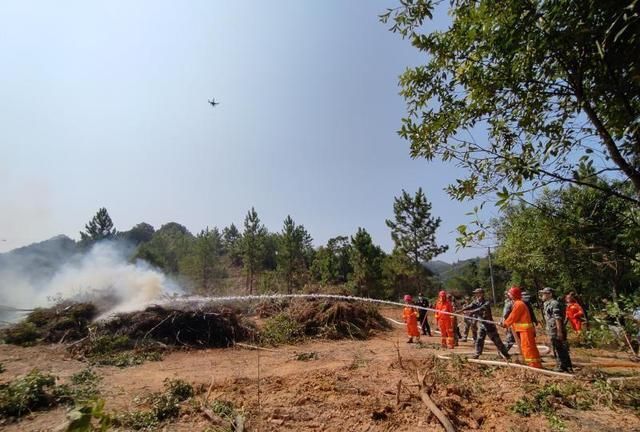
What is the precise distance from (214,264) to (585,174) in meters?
50.3

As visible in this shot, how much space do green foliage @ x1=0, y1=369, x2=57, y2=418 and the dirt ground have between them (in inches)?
10.7

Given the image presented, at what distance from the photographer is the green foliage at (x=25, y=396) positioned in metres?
5.70

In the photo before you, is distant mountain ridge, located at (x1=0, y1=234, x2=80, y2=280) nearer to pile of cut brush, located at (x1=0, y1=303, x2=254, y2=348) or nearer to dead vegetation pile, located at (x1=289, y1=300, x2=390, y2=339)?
pile of cut brush, located at (x1=0, y1=303, x2=254, y2=348)

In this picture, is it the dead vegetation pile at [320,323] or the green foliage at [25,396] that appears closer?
the green foliage at [25,396]

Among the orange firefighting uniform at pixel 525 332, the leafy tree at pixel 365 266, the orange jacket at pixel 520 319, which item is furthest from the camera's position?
the leafy tree at pixel 365 266

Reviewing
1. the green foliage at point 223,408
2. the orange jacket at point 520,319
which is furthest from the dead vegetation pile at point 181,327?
the orange jacket at point 520,319

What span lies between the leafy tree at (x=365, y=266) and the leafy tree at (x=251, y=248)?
1503 centimetres

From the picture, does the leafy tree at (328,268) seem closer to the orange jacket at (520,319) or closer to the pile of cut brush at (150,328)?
the pile of cut brush at (150,328)

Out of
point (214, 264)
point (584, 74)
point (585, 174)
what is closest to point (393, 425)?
point (585, 174)

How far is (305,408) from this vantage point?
5.65 metres

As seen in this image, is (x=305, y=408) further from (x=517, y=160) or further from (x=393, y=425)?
(x=517, y=160)

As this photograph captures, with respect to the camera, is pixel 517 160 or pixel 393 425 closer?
pixel 517 160

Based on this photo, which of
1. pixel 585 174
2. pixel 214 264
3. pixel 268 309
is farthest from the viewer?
pixel 214 264

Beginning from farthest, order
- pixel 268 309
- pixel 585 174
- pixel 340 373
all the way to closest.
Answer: pixel 268 309 < pixel 340 373 < pixel 585 174
